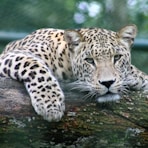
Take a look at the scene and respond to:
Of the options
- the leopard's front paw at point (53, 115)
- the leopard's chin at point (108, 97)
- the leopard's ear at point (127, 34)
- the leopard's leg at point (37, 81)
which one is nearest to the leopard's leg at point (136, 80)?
the leopard's ear at point (127, 34)

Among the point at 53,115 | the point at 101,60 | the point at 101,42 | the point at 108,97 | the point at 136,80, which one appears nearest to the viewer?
the point at 53,115

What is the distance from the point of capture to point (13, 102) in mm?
2434

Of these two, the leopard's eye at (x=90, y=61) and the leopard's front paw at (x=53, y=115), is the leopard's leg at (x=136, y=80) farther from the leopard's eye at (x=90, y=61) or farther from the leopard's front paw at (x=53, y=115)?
the leopard's front paw at (x=53, y=115)

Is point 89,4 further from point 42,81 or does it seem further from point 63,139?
point 63,139

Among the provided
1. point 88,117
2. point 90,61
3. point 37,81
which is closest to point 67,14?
point 90,61

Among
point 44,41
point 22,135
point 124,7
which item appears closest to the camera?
point 22,135

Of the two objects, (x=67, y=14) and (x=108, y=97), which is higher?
(x=67, y=14)

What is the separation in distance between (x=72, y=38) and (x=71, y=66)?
0.51 feet

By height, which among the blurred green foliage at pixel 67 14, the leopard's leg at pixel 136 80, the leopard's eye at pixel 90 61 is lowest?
the leopard's leg at pixel 136 80

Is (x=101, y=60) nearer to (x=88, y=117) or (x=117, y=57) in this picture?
(x=117, y=57)

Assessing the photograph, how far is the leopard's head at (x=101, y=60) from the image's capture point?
2580 millimetres

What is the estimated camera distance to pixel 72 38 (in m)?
2.89

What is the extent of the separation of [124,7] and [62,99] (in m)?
1.26

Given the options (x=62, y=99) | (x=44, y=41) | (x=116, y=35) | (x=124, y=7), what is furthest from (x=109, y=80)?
(x=124, y=7)
